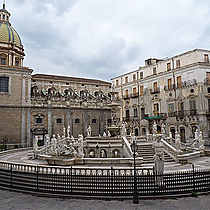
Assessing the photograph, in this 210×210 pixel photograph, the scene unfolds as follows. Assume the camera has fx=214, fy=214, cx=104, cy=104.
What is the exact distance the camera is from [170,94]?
31031mm

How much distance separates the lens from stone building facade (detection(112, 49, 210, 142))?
90.0 ft

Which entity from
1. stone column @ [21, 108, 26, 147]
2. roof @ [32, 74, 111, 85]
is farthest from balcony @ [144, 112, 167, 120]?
stone column @ [21, 108, 26, 147]

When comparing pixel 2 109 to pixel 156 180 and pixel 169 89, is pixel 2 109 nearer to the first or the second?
pixel 169 89

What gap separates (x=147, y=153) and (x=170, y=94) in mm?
17091

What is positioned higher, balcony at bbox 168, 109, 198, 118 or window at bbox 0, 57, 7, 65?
window at bbox 0, 57, 7, 65

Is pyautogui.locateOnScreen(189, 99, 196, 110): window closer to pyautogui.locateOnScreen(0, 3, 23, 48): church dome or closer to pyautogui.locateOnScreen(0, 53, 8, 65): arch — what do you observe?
pyautogui.locateOnScreen(0, 3, 23, 48): church dome

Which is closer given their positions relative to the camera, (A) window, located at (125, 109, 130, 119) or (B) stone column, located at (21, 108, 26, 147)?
(B) stone column, located at (21, 108, 26, 147)

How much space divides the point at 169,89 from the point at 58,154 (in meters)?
21.8

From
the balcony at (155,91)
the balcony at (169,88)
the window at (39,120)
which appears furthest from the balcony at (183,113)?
the window at (39,120)

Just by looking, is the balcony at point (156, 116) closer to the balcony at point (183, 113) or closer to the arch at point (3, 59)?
the balcony at point (183, 113)

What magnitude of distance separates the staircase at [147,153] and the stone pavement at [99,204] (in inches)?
259

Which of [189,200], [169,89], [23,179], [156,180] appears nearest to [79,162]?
[23,179]

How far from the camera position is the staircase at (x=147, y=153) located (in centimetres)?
1510

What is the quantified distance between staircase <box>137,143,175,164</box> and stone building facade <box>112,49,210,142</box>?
12.7 meters
